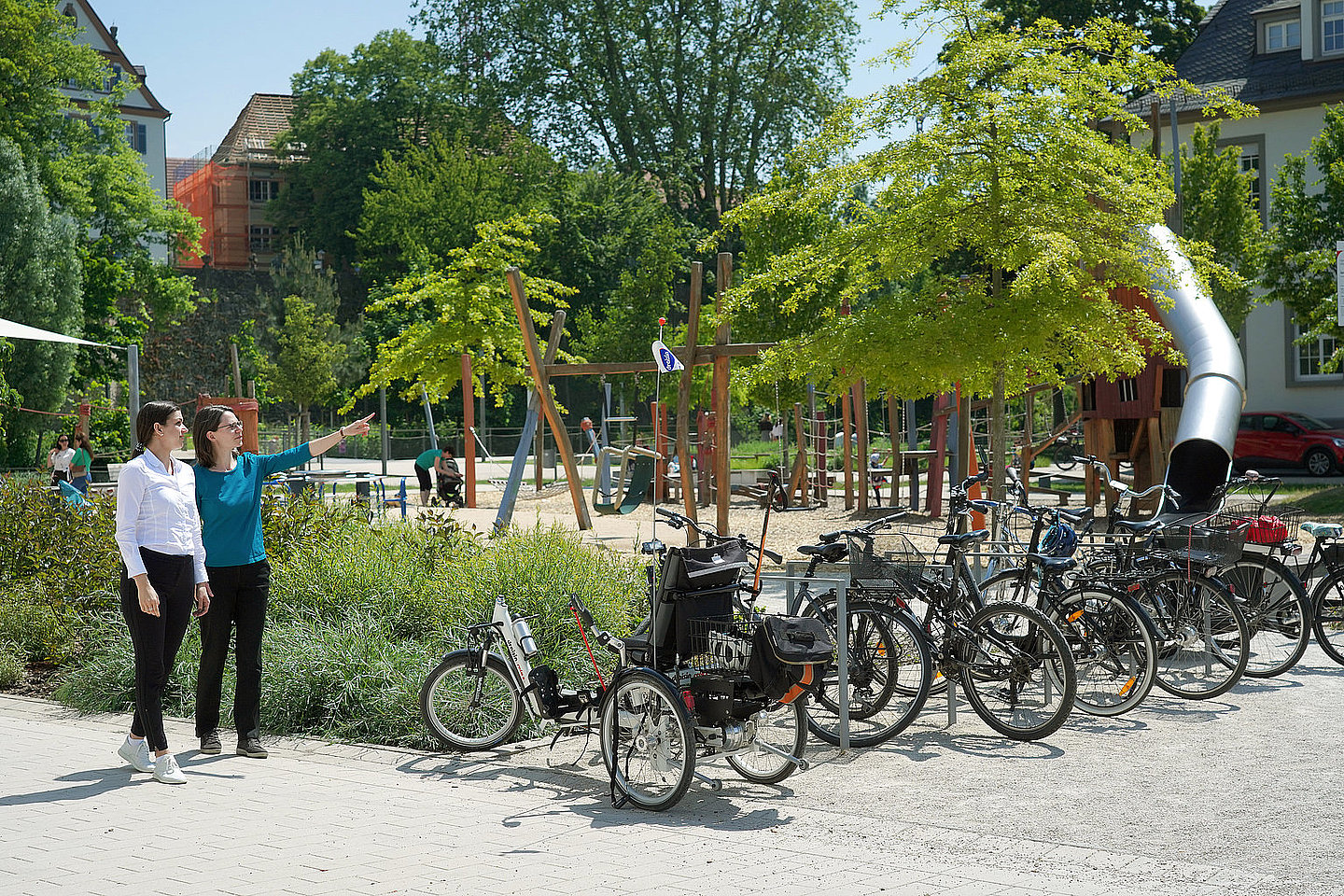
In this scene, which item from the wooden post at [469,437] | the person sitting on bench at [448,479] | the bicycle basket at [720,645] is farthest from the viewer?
the wooden post at [469,437]

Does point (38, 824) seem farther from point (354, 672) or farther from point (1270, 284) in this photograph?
point (1270, 284)

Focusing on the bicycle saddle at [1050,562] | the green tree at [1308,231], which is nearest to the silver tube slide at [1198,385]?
the bicycle saddle at [1050,562]

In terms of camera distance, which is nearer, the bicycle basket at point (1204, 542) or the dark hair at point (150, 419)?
the dark hair at point (150, 419)

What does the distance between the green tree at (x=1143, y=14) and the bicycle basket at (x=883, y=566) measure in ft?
124

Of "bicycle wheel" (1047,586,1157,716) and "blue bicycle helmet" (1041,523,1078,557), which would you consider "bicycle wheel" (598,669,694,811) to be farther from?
"blue bicycle helmet" (1041,523,1078,557)

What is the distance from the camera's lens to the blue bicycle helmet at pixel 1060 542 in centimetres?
770

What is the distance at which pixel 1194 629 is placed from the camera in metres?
7.83

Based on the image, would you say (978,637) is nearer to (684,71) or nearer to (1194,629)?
(1194,629)

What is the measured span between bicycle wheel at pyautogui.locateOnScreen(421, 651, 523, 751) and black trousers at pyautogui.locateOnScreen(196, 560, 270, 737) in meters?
0.89

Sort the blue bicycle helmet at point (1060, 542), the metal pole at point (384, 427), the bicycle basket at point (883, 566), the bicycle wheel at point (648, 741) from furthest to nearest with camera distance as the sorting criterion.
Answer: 1. the metal pole at point (384, 427)
2. the blue bicycle helmet at point (1060, 542)
3. the bicycle basket at point (883, 566)
4. the bicycle wheel at point (648, 741)

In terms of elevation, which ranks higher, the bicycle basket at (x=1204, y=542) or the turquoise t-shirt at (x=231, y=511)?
the turquoise t-shirt at (x=231, y=511)

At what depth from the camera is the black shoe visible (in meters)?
6.56

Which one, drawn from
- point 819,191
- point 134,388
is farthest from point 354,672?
point 134,388

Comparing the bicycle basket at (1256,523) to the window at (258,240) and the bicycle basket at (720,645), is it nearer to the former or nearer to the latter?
the bicycle basket at (720,645)
